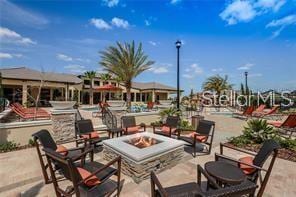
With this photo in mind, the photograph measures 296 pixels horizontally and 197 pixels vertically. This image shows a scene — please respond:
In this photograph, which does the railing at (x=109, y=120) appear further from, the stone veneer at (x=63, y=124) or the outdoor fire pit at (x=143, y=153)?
the outdoor fire pit at (x=143, y=153)

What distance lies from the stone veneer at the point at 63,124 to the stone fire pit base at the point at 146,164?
9.24 ft

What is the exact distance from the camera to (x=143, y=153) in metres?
4.31

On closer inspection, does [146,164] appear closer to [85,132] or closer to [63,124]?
[85,132]

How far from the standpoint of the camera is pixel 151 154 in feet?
14.1

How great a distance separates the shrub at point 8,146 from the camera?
5.93 meters

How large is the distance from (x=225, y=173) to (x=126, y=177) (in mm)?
2220

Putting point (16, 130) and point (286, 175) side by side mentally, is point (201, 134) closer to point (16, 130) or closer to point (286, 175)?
point (286, 175)

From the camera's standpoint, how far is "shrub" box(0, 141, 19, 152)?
5926mm

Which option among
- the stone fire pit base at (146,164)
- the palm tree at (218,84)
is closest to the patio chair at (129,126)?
the stone fire pit base at (146,164)

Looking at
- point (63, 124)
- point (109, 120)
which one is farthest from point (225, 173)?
point (109, 120)

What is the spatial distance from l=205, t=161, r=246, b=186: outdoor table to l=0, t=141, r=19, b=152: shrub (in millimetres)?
6359

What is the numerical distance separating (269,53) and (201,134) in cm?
1574

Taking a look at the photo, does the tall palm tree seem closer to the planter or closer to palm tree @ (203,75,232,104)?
the planter

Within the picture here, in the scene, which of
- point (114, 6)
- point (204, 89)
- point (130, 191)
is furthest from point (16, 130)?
point (204, 89)
